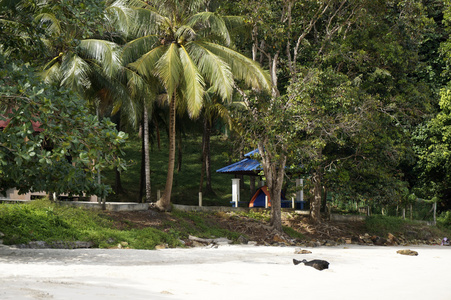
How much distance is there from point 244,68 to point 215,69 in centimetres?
120

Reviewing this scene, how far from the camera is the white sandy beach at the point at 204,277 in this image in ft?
22.0

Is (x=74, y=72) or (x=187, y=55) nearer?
(x=74, y=72)

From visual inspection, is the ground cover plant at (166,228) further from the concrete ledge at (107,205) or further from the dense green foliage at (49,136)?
the dense green foliage at (49,136)


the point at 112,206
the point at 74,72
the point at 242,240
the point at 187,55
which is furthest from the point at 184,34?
the point at 242,240

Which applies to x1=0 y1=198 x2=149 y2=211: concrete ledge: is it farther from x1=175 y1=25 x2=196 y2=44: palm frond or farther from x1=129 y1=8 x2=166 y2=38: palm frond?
x1=129 y1=8 x2=166 y2=38: palm frond

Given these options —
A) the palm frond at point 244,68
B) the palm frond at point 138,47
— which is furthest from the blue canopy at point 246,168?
the palm frond at point 138,47

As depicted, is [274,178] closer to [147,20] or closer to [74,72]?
[147,20]

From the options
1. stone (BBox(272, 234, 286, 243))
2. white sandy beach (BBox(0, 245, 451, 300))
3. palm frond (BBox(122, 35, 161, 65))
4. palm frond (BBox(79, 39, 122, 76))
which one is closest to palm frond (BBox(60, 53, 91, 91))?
palm frond (BBox(79, 39, 122, 76))

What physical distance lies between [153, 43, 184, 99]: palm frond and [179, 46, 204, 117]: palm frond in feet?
0.94

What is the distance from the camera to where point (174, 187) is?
32.2 m

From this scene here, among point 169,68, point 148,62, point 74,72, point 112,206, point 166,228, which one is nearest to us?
point 74,72

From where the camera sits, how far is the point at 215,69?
16.9 meters

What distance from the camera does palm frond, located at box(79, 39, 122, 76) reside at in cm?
1667

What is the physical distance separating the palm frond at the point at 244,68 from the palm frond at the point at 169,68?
1.31 metres
